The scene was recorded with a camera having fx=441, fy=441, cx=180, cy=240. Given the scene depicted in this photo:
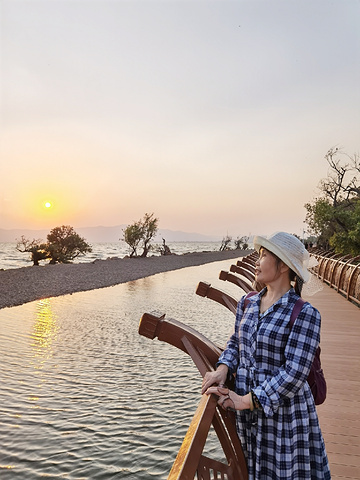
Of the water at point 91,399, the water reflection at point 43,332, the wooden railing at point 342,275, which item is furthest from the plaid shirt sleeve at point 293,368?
the wooden railing at point 342,275

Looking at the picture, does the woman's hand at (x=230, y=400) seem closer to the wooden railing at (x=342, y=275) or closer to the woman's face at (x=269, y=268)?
the woman's face at (x=269, y=268)

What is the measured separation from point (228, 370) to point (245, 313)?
26cm

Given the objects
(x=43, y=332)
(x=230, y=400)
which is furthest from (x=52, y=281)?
(x=230, y=400)

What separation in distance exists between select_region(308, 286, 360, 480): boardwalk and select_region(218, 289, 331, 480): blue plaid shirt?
1223 millimetres

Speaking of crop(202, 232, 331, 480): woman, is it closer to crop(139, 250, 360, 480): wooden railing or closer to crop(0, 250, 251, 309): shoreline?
crop(139, 250, 360, 480): wooden railing

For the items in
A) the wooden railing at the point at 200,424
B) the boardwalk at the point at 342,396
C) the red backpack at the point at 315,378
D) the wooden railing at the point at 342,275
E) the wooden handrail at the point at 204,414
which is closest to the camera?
the wooden railing at the point at 200,424

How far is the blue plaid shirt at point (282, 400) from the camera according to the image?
1690 mm

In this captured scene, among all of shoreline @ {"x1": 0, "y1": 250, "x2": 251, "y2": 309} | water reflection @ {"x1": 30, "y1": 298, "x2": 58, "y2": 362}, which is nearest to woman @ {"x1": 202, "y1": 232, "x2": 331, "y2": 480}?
water reflection @ {"x1": 30, "y1": 298, "x2": 58, "y2": 362}

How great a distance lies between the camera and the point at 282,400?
5.58 ft

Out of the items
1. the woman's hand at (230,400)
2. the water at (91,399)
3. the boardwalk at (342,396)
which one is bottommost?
the water at (91,399)

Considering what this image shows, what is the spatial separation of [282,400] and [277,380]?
0.27 ft

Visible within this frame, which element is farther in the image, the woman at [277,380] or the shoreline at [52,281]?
the shoreline at [52,281]

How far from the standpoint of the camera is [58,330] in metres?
8.79

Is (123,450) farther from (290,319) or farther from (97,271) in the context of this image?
(97,271)
